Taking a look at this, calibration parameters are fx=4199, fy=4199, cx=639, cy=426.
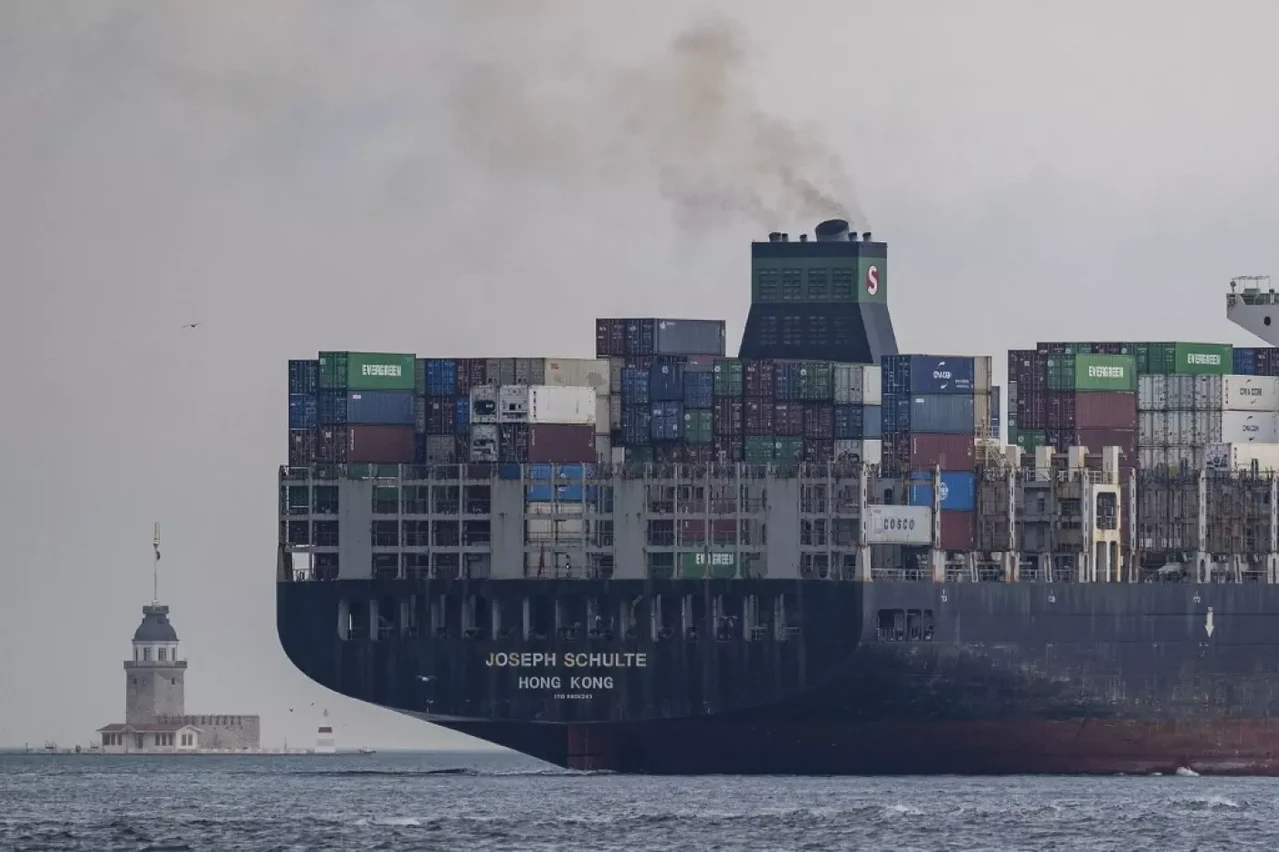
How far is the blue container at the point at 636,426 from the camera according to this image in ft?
433

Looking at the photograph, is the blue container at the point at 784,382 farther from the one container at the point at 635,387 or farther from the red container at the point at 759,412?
the one container at the point at 635,387

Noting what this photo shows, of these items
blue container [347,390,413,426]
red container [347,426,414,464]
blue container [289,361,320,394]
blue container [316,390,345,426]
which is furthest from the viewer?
blue container [289,361,320,394]

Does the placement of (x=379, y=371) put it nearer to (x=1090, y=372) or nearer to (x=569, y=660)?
(x=569, y=660)

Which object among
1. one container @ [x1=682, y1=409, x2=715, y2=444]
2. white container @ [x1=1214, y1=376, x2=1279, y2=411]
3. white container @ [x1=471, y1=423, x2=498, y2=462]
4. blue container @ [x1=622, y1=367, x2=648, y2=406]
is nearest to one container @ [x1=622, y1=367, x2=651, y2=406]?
blue container @ [x1=622, y1=367, x2=648, y2=406]

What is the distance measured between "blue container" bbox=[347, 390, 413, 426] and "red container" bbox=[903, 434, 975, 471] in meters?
16.0

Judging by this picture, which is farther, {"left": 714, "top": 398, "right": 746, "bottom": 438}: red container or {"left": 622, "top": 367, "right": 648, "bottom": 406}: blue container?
{"left": 622, "top": 367, "right": 648, "bottom": 406}: blue container

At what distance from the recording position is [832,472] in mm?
128625

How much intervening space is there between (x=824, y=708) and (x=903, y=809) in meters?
12.5

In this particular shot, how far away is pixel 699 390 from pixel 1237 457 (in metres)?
17.6

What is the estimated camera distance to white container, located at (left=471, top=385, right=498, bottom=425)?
430ft

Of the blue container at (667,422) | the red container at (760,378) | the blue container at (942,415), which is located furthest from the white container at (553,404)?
the blue container at (942,415)

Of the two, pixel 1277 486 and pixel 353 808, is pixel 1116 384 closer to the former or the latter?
pixel 1277 486

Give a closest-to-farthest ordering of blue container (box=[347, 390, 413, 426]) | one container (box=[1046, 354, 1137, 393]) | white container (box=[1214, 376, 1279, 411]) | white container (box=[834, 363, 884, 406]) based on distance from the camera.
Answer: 1. white container (box=[834, 363, 884, 406])
2. blue container (box=[347, 390, 413, 426])
3. one container (box=[1046, 354, 1137, 393])
4. white container (box=[1214, 376, 1279, 411])

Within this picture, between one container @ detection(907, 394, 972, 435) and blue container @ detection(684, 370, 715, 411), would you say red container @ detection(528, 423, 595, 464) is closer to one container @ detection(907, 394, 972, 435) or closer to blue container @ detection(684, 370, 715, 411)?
blue container @ detection(684, 370, 715, 411)
